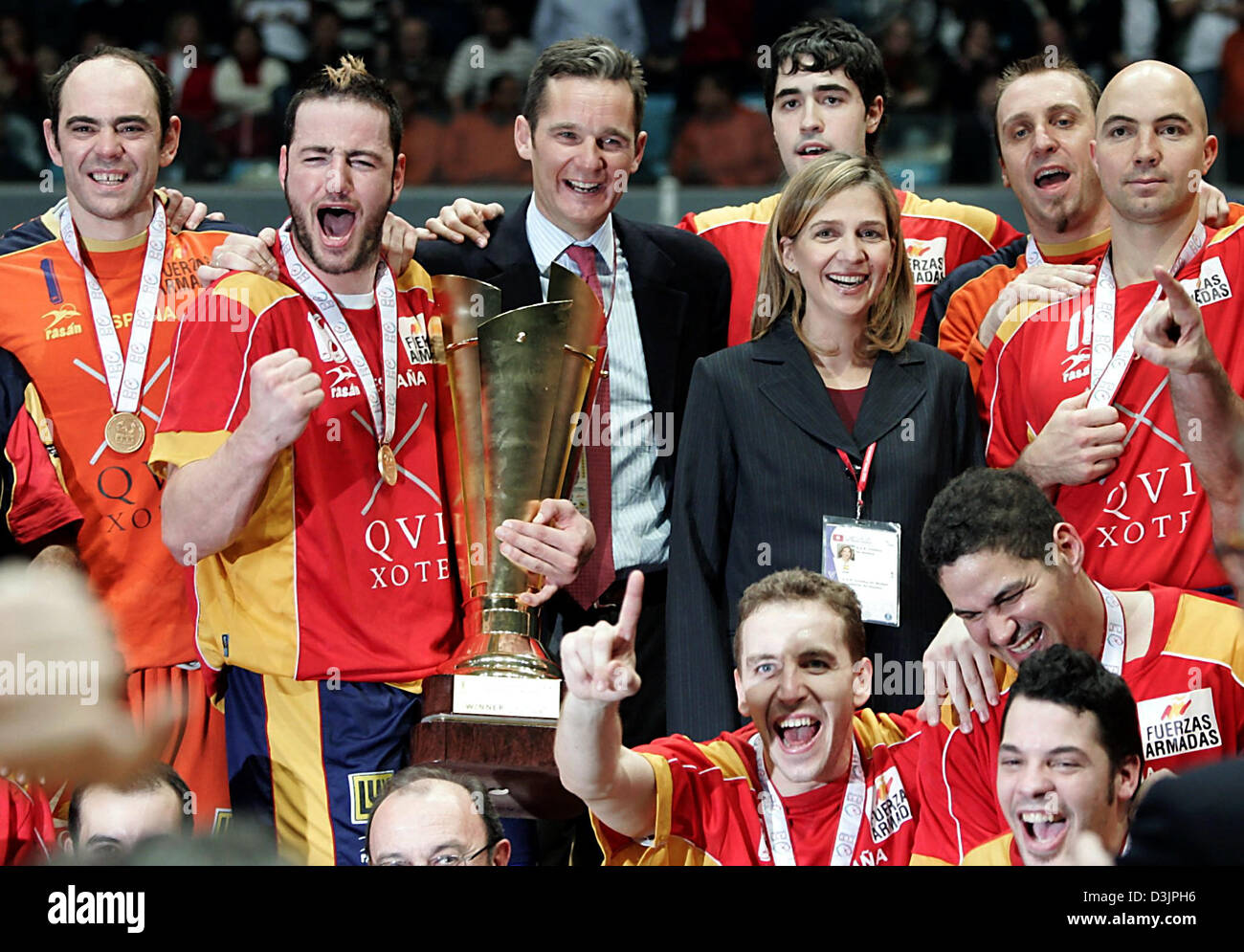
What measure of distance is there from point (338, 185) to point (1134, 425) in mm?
1692

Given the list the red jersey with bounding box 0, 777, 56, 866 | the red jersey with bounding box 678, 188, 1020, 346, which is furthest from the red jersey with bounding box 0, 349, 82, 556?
the red jersey with bounding box 678, 188, 1020, 346

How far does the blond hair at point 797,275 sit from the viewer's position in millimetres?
3557

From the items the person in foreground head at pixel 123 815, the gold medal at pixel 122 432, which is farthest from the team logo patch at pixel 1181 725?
the gold medal at pixel 122 432

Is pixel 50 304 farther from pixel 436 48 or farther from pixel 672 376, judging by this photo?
pixel 436 48

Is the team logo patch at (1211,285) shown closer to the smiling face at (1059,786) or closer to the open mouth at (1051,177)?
the open mouth at (1051,177)

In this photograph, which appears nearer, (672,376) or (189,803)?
(189,803)

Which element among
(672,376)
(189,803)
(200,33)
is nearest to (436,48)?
(200,33)

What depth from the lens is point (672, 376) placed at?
3.80 m

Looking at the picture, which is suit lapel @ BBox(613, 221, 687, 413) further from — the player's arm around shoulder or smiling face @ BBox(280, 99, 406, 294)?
the player's arm around shoulder

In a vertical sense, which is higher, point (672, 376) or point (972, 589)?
point (672, 376)

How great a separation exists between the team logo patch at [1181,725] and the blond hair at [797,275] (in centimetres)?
90

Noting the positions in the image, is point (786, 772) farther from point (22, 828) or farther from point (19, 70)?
point (19, 70)

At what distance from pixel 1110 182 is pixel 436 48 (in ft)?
16.8

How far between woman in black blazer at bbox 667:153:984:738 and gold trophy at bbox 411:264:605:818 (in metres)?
0.27
